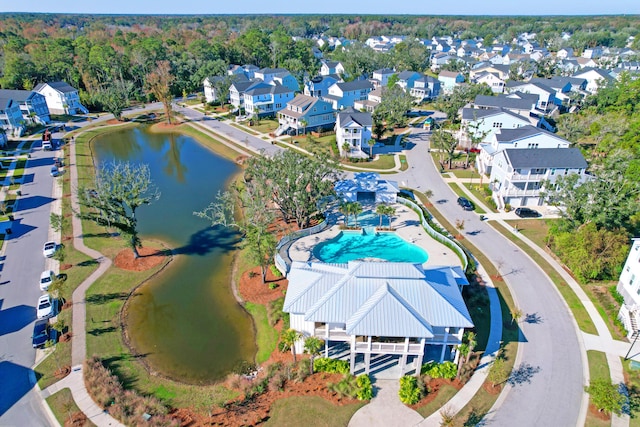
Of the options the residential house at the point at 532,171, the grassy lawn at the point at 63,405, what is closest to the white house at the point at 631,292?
the residential house at the point at 532,171

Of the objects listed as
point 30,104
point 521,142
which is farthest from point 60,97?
point 521,142

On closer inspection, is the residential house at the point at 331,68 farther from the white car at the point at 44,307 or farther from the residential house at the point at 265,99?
the white car at the point at 44,307

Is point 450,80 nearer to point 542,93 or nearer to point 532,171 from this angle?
point 542,93

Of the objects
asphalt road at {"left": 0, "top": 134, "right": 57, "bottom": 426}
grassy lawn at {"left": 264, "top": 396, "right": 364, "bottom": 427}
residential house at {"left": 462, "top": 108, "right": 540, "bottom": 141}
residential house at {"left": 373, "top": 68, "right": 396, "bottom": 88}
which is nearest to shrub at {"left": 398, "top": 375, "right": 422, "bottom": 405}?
grassy lawn at {"left": 264, "top": 396, "right": 364, "bottom": 427}

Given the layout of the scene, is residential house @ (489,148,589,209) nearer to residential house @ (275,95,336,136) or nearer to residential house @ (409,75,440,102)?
residential house @ (275,95,336,136)

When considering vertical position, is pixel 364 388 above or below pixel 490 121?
below
